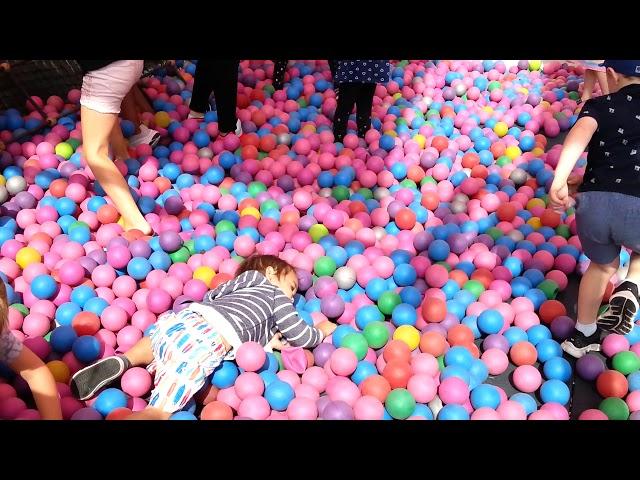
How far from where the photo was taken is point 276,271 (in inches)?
92.2

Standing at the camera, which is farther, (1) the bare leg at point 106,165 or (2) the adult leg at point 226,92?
(2) the adult leg at point 226,92

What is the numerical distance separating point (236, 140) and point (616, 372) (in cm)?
234

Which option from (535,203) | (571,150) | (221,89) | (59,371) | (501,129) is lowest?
(59,371)

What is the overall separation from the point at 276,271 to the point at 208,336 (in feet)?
1.59

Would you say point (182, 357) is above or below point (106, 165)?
below

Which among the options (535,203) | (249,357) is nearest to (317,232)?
(249,357)

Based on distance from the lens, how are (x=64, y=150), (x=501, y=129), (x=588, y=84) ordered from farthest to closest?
(x=588, y=84) → (x=501, y=129) → (x=64, y=150)

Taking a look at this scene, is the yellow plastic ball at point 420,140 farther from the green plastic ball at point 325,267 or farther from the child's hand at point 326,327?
the child's hand at point 326,327

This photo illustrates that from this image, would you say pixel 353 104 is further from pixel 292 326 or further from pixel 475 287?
pixel 292 326

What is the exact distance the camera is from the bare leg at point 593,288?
207cm

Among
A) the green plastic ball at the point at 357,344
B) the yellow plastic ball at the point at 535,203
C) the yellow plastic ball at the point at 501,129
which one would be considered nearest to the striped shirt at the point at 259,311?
the green plastic ball at the point at 357,344

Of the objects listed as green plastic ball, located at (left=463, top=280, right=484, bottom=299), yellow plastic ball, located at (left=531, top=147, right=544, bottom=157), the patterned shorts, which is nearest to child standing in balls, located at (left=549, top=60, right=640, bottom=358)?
green plastic ball, located at (left=463, top=280, right=484, bottom=299)

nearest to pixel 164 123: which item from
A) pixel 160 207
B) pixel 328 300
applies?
pixel 160 207

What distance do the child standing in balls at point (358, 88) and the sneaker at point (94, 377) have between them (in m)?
2.14
